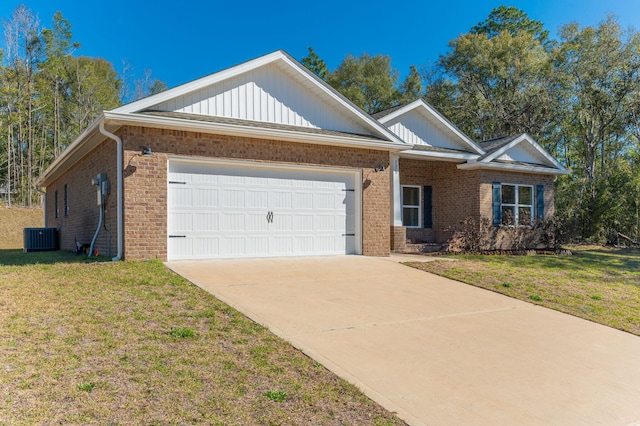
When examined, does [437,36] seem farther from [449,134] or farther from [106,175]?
[106,175]

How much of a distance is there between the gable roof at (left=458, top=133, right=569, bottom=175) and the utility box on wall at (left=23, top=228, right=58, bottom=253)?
15847 mm

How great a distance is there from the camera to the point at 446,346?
5.10 meters

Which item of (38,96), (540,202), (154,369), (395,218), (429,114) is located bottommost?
(154,369)

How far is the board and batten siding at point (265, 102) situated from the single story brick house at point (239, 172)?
0.03m

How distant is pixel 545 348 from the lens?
5277mm

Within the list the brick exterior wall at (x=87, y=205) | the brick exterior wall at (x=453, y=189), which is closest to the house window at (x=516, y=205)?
the brick exterior wall at (x=453, y=189)

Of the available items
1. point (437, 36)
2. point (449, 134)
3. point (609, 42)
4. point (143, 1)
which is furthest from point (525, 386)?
point (437, 36)

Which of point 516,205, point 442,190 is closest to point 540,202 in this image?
point 516,205

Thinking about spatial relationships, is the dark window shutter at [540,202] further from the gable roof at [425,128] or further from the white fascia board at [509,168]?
the gable roof at [425,128]

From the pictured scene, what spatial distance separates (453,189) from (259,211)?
9.16m

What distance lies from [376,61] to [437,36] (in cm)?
572

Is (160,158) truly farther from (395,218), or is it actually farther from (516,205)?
(516,205)

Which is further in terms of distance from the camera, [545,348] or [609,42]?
[609,42]

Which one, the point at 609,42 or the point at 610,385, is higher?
the point at 609,42
